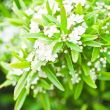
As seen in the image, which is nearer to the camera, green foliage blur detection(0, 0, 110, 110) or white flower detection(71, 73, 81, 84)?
white flower detection(71, 73, 81, 84)

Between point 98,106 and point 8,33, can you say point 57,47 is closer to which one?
point 8,33

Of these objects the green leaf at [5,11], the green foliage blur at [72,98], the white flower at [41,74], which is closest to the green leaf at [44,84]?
the white flower at [41,74]

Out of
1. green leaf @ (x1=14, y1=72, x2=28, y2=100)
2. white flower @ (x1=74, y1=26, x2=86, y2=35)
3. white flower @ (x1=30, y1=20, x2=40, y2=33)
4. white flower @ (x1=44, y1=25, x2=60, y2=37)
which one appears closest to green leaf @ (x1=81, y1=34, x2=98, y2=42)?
white flower @ (x1=74, y1=26, x2=86, y2=35)

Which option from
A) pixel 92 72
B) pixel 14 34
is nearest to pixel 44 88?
pixel 92 72

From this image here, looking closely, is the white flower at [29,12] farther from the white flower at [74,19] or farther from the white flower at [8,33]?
the white flower at [8,33]

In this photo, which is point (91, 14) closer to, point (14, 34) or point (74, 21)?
point (74, 21)

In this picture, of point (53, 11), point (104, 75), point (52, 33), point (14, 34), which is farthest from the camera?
point (14, 34)

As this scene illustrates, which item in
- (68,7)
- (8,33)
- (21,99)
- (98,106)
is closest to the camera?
(68,7)

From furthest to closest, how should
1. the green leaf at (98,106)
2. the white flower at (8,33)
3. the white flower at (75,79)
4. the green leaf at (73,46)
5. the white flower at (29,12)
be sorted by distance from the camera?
1. the green leaf at (98,106)
2. the white flower at (8,33)
3. the white flower at (29,12)
4. the white flower at (75,79)
5. the green leaf at (73,46)

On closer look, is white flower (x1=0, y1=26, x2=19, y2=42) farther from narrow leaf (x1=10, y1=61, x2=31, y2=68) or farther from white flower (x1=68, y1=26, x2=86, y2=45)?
white flower (x1=68, y1=26, x2=86, y2=45)

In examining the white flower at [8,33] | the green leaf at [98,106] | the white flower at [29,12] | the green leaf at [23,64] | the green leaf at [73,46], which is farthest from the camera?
the green leaf at [98,106]

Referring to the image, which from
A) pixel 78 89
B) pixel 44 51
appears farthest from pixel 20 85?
pixel 78 89
